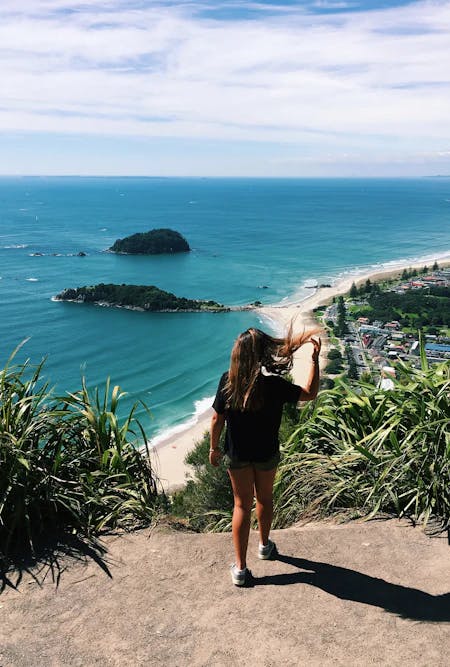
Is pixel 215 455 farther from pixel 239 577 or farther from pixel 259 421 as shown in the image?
pixel 239 577

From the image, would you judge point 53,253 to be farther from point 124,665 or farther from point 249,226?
point 124,665

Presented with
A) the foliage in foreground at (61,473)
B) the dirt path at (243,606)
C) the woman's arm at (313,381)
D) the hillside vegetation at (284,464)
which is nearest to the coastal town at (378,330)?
the hillside vegetation at (284,464)

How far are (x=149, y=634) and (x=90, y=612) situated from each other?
364mm

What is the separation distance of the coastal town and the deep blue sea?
657 centimetres

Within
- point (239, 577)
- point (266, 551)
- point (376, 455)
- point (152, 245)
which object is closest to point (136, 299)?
point (152, 245)

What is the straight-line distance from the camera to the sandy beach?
23.0 meters

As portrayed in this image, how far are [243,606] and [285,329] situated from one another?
38.6 m

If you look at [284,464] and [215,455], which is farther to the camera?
[284,464]

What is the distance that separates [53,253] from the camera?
80875mm

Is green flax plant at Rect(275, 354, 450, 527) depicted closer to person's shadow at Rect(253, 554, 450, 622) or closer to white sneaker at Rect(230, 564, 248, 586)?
person's shadow at Rect(253, 554, 450, 622)

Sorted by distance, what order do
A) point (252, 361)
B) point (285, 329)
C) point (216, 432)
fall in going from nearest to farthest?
point (252, 361), point (216, 432), point (285, 329)

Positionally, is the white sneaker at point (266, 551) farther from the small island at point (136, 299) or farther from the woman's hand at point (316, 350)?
the small island at point (136, 299)

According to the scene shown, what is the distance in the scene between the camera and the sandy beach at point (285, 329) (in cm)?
2305

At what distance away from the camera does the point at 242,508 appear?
10.0 feet
